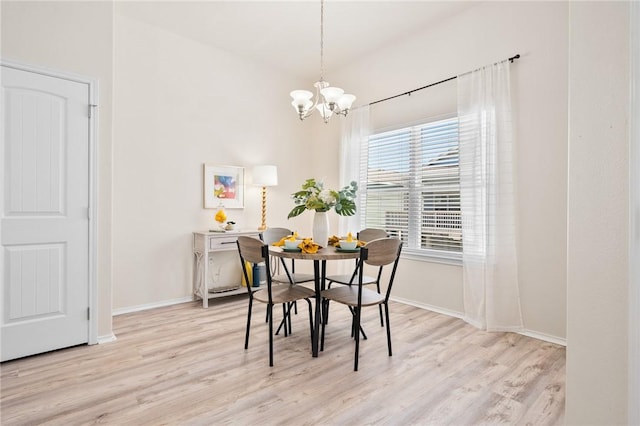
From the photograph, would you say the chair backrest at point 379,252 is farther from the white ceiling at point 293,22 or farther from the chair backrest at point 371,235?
the white ceiling at point 293,22

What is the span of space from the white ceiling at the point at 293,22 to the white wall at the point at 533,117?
0.35m

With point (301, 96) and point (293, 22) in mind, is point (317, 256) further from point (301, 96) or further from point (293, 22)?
point (293, 22)

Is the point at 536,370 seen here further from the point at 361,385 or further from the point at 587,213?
the point at 587,213

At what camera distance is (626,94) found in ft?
3.51

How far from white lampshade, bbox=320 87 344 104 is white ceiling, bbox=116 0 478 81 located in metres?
1.16

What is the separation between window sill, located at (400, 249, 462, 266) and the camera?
3504mm

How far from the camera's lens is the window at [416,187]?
358 cm

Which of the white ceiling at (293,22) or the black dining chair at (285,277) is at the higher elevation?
the white ceiling at (293,22)

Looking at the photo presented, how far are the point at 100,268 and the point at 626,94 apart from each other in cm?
336

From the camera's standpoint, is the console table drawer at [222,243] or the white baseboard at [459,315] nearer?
the white baseboard at [459,315]

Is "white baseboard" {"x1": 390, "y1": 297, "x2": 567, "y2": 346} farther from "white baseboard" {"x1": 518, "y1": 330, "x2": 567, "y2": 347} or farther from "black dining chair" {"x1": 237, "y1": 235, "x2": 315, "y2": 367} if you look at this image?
"black dining chair" {"x1": 237, "y1": 235, "x2": 315, "y2": 367}

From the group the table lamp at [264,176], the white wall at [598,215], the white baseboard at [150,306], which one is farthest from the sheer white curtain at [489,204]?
the white baseboard at [150,306]

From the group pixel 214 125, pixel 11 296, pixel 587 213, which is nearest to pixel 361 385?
pixel 587 213

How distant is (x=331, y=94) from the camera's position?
2736 millimetres
